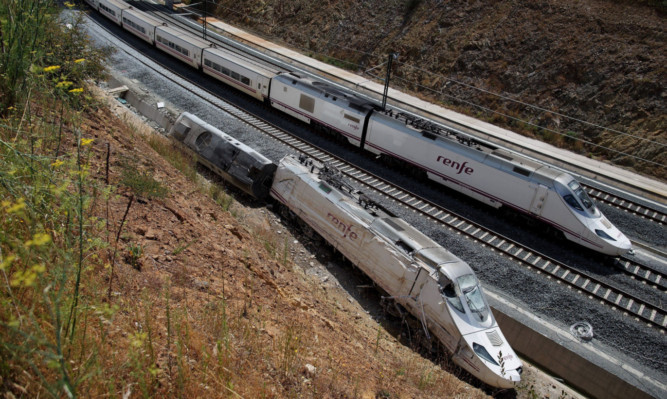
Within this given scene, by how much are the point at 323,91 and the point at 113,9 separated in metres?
28.4

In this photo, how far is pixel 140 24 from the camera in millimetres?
37500

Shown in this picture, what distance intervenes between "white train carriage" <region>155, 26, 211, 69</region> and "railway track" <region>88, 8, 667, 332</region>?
7760 millimetres

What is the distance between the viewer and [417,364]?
11.7 metres

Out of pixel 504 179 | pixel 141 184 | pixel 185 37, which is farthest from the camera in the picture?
pixel 185 37

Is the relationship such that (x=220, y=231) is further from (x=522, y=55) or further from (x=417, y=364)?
(x=522, y=55)

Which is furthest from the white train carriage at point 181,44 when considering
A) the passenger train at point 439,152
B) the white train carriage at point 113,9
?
the white train carriage at point 113,9

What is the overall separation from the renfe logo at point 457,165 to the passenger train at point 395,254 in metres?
5.80

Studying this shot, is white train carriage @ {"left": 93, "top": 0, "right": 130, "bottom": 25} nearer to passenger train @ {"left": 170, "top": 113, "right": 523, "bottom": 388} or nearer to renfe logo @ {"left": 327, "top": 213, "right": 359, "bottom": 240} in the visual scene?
passenger train @ {"left": 170, "top": 113, "right": 523, "bottom": 388}

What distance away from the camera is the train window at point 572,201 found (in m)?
18.3

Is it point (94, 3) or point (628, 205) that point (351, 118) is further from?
point (94, 3)

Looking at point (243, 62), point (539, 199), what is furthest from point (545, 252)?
point (243, 62)

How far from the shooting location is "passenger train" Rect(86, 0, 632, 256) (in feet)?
60.2

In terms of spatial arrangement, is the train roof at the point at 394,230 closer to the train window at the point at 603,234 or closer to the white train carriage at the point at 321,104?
the white train carriage at the point at 321,104

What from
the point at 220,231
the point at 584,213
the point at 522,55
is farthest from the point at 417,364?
the point at 522,55
